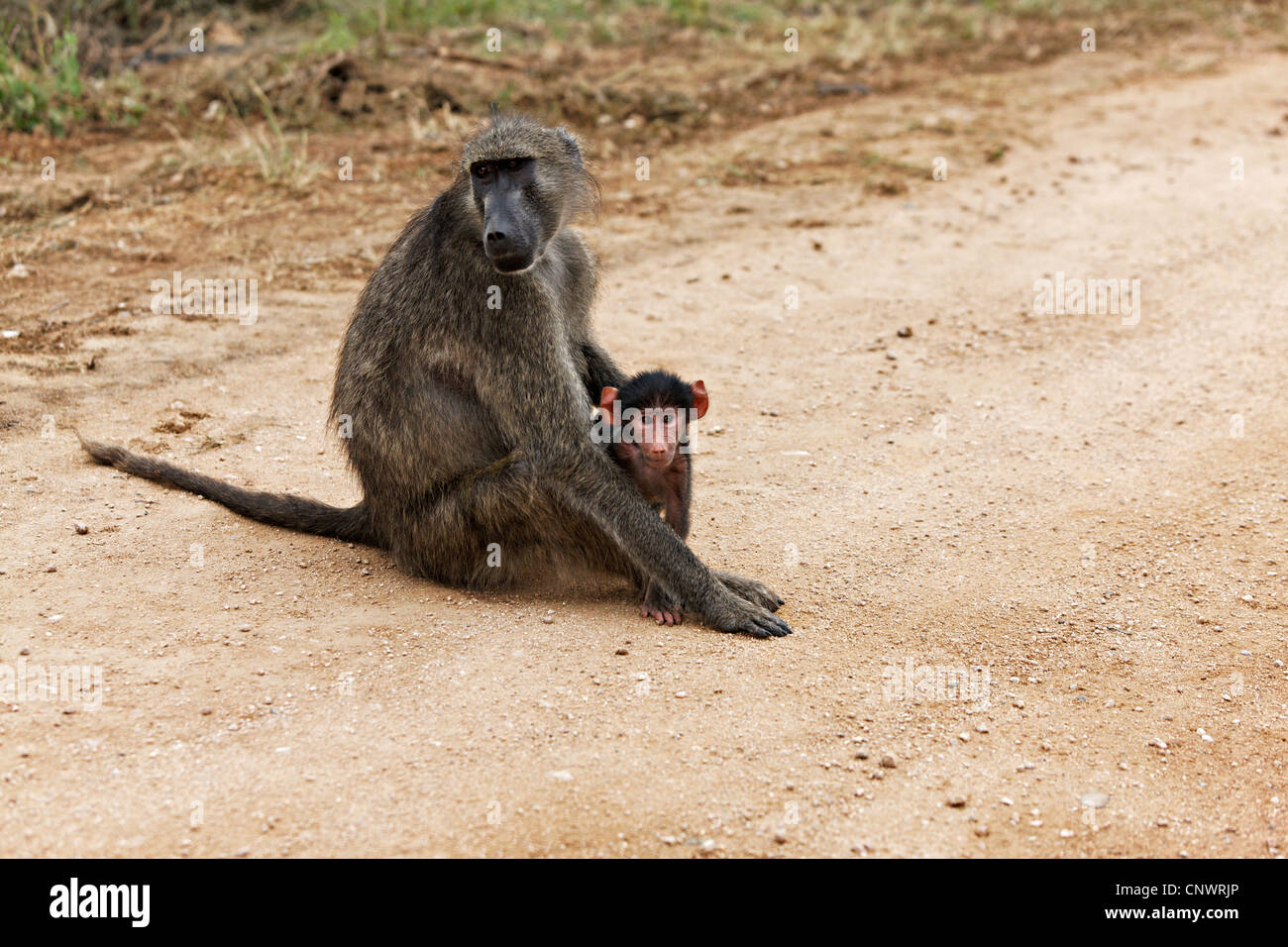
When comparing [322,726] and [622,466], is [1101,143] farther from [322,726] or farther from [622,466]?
[322,726]

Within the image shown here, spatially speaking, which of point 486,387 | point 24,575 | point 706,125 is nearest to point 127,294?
point 24,575

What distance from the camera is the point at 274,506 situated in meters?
5.09

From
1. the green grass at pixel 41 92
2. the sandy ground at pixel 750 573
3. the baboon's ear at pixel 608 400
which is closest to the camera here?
the sandy ground at pixel 750 573

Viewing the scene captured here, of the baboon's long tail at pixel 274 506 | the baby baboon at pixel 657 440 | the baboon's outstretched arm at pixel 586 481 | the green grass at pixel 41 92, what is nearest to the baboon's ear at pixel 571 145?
the baboon's outstretched arm at pixel 586 481

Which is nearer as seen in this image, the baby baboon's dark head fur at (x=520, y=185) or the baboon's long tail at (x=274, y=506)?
the baby baboon's dark head fur at (x=520, y=185)

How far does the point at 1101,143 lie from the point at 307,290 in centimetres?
684

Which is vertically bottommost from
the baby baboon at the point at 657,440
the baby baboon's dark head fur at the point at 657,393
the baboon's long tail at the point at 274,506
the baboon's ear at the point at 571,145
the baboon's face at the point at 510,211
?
the baboon's long tail at the point at 274,506

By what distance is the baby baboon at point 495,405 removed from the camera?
14.5 feet

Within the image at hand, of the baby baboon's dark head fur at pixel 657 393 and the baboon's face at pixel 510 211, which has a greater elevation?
the baboon's face at pixel 510 211

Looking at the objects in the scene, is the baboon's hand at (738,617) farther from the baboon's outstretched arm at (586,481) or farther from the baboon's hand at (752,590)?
the baboon's hand at (752,590)

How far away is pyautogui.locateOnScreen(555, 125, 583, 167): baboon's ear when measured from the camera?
4.70 meters

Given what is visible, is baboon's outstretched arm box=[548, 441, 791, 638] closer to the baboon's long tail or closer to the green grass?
the baboon's long tail

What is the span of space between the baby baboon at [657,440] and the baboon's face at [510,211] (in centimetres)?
61

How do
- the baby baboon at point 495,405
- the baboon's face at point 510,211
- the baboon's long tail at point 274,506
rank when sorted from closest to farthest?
1. the baboon's face at point 510,211
2. the baby baboon at point 495,405
3. the baboon's long tail at point 274,506
